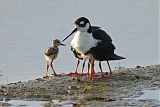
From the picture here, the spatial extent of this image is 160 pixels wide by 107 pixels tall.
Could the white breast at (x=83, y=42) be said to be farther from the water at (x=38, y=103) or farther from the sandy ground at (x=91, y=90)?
the water at (x=38, y=103)

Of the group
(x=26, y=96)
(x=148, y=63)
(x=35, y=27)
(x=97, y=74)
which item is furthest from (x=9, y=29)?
(x=26, y=96)

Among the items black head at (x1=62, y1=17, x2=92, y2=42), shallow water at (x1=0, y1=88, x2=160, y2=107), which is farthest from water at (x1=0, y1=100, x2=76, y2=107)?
black head at (x1=62, y1=17, x2=92, y2=42)

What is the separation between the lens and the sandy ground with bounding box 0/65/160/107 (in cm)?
992

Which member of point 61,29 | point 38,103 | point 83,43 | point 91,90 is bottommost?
point 38,103

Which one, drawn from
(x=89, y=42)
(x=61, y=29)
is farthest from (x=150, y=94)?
(x=61, y=29)

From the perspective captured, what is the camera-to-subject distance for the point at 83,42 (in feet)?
38.0

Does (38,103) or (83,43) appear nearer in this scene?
(38,103)

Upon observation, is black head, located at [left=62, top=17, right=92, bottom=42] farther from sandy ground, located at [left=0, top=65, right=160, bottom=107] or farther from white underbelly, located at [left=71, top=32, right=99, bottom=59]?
sandy ground, located at [left=0, top=65, right=160, bottom=107]

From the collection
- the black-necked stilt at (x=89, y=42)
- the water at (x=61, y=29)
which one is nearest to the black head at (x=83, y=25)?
the black-necked stilt at (x=89, y=42)

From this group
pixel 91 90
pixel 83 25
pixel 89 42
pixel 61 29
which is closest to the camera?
pixel 91 90

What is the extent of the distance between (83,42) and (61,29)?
6005mm

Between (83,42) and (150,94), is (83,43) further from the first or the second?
(150,94)

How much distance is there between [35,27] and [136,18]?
11.0ft

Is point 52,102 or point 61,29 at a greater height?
point 61,29
